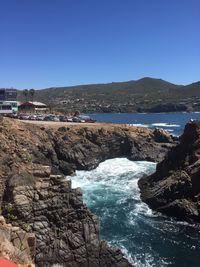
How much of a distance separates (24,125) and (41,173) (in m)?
32.3

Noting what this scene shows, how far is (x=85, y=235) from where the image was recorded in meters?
28.4

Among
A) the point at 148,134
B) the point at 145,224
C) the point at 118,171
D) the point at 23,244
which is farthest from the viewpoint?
the point at 148,134

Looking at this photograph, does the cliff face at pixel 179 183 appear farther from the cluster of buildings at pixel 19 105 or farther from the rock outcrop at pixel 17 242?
the cluster of buildings at pixel 19 105

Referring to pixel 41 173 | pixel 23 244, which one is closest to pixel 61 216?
pixel 41 173

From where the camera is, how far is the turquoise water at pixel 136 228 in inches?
1203

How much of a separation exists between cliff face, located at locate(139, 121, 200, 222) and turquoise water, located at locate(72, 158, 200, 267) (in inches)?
43.2

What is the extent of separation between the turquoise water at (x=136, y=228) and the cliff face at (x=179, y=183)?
110cm

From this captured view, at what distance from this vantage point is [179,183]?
41.8 m

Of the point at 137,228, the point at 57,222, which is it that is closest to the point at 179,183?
the point at 137,228

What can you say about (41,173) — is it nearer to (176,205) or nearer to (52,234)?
(52,234)

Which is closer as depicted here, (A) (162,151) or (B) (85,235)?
(B) (85,235)

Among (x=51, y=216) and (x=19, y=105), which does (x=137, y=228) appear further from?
(x=19, y=105)

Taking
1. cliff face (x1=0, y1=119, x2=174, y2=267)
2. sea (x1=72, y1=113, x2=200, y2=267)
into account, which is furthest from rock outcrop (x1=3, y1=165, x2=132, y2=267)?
sea (x1=72, y1=113, x2=200, y2=267)

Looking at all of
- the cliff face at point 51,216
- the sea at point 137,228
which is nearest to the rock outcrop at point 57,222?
the cliff face at point 51,216
